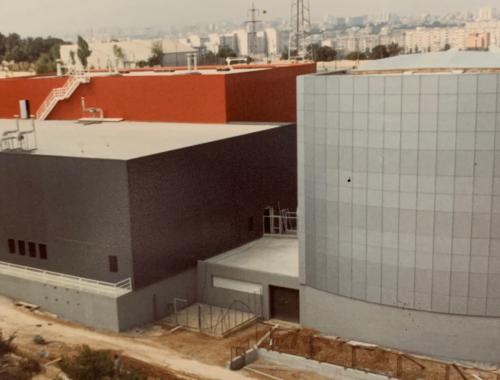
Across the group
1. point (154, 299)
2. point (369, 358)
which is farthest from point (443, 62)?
point (154, 299)

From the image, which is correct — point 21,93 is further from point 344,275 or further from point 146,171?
point 344,275

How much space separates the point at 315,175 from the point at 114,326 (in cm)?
1173

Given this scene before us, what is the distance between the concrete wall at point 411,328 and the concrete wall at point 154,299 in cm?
754

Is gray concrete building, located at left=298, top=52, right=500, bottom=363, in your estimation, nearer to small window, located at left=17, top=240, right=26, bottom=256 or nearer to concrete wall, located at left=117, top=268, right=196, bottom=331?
concrete wall, located at left=117, top=268, right=196, bottom=331

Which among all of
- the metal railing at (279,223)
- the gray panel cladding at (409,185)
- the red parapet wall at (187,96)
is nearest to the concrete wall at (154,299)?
the metal railing at (279,223)

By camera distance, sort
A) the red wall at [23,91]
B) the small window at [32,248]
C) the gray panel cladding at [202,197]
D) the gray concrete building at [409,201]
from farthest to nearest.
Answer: the red wall at [23,91] < the small window at [32,248] < the gray panel cladding at [202,197] < the gray concrete building at [409,201]

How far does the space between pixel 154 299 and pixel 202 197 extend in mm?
6204

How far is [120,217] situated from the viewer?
31.8 m

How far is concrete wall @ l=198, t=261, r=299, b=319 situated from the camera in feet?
109

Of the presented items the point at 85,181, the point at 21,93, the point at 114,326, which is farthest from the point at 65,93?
the point at 114,326

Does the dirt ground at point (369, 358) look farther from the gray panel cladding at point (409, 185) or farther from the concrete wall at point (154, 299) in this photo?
the concrete wall at point (154, 299)

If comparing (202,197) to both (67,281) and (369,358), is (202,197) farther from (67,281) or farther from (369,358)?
(369,358)

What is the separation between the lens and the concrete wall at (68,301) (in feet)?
103

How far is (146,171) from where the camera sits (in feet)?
106
